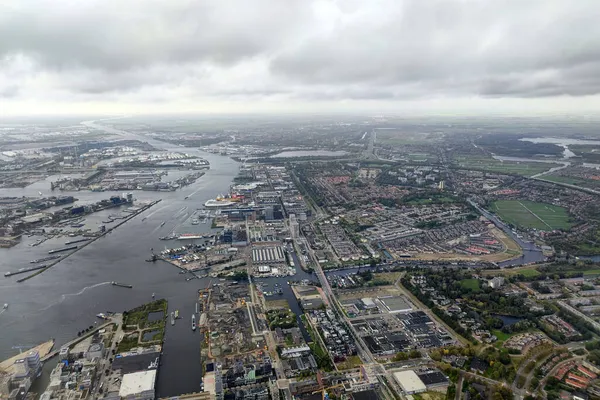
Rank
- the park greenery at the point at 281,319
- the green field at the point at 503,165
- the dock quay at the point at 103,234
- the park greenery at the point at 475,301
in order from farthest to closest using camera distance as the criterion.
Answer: the green field at the point at 503,165
the dock quay at the point at 103,234
the park greenery at the point at 475,301
the park greenery at the point at 281,319

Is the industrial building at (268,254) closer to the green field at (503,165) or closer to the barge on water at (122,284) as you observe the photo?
the barge on water at (122,284)

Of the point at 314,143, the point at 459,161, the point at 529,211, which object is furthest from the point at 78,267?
the point at 314,143

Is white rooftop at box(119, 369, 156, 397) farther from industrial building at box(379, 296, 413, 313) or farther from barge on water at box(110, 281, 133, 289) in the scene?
industrial building at box(379, 296, 413, 313)

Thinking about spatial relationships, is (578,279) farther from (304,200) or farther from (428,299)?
(304,200)

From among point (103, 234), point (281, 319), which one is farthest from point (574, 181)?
point (103, 234)

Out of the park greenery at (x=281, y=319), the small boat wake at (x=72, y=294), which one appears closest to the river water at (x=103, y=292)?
the small boat wake at (x=72, y=294)

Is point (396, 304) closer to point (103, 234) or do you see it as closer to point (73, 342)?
point (73, 342)

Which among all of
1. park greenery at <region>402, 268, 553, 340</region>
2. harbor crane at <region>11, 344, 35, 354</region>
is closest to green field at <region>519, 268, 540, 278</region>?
park greenery at <region>402, 268, 553, 340</region>

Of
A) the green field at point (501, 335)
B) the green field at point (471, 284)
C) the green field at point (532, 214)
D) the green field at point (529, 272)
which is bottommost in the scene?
the green field at point (501, 335)
